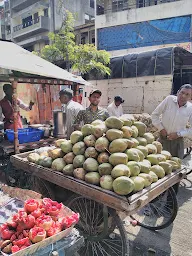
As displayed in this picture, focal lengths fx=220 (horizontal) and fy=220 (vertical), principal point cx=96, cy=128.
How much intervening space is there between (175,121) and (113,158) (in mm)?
1946

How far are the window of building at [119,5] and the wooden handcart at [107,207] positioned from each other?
1840cm

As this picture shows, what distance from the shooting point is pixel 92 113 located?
379 cm

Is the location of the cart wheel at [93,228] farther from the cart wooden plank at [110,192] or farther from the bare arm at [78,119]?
the bare arm at [78,119]

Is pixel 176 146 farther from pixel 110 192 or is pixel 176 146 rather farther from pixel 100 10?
pixel 100 10

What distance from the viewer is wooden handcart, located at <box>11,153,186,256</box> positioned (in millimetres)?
2088

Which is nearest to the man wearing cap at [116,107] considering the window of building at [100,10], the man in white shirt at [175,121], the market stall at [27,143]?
the market stall at [27,143]

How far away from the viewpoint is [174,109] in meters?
3.81

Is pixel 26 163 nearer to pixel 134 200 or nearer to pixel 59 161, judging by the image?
pixel 59 161

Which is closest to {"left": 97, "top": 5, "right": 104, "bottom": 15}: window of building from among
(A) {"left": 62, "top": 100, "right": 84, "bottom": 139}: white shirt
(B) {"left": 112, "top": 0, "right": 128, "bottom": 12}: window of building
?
(B) {"left": 112, "top": 0, "right": 128, "bottom": 12}: window of building

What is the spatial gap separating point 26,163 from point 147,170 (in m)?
1.64

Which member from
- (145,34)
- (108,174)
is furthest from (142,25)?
(108,174)

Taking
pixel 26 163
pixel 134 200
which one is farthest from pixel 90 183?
pixel 26 163

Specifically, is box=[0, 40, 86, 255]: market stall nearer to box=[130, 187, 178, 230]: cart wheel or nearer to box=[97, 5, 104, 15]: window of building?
box=[130, 187, 178, 230]: cart wheel

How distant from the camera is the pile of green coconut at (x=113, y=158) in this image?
2215 mm
